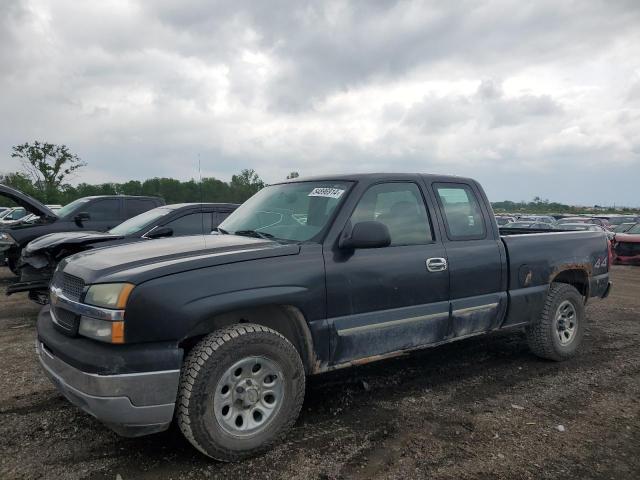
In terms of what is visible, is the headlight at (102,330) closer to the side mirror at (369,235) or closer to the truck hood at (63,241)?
the side mirror at (369,235)

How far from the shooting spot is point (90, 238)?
20.6ft

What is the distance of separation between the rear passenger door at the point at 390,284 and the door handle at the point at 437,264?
1 cm

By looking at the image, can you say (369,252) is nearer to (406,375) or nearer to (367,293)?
(367,293)

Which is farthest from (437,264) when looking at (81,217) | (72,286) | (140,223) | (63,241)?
(81,217)

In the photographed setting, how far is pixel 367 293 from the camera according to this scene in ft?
11.6

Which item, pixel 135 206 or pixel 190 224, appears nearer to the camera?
Answer: pixel 190 224

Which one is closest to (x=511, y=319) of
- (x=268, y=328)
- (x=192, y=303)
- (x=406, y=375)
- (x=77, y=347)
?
(x=406, y=375)

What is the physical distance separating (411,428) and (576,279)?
9.99 ft

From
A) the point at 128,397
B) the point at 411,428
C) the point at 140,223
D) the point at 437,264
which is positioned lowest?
the point at 411,428

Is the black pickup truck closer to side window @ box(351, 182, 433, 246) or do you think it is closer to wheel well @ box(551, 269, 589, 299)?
side window @ box(351, 182, 433, 246)

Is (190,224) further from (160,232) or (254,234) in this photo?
(254,234)

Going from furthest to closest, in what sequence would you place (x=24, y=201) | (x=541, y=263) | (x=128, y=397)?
(x=24, y=201) < (x=541, y=263) < (x=128, y=397)

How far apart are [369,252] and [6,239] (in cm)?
901

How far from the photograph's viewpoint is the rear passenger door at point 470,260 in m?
4.12
